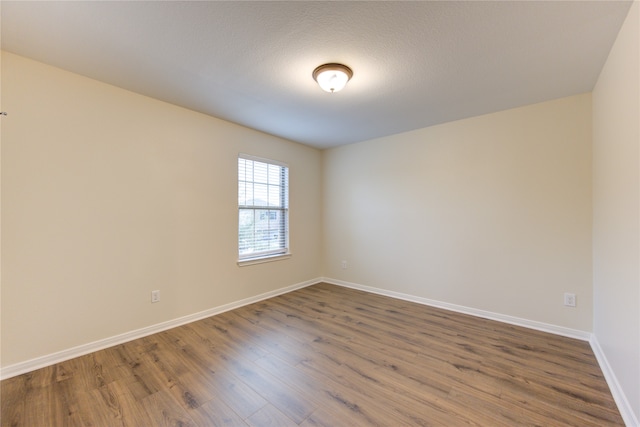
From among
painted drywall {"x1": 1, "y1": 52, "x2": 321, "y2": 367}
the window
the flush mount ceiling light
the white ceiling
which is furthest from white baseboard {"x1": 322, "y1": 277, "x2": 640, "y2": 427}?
the flush mount ceiling light

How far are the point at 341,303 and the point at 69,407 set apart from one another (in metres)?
2.71

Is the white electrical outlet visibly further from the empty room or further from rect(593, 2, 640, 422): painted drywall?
rect(593, 2, 640, 422): painted drywall

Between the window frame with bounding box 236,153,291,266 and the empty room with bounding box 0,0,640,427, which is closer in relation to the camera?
the empty room with bounding box 0,0,640,427

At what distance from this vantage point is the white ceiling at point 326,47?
1562mm

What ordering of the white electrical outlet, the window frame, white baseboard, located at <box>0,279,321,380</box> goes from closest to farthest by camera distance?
white baseboard, located at <box>0,279,321,380</box> < the white electrical outlet < the window frame

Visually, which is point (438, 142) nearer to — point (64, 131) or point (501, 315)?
point (501, 315)

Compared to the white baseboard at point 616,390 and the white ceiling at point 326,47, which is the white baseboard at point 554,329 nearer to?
the white baseboard at point 616,390

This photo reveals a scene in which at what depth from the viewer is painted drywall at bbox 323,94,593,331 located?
261 centimetres

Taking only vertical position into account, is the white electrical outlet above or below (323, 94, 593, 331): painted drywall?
below

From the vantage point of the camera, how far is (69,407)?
5.42 ft

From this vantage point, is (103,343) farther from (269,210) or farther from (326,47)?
(326,47)

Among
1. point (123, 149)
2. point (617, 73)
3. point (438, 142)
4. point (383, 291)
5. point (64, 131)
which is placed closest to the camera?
point (617, 73)

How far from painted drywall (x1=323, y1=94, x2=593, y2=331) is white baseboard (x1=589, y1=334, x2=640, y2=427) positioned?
1.61ft

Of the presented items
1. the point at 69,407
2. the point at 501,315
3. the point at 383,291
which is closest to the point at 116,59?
the point at 69,407
